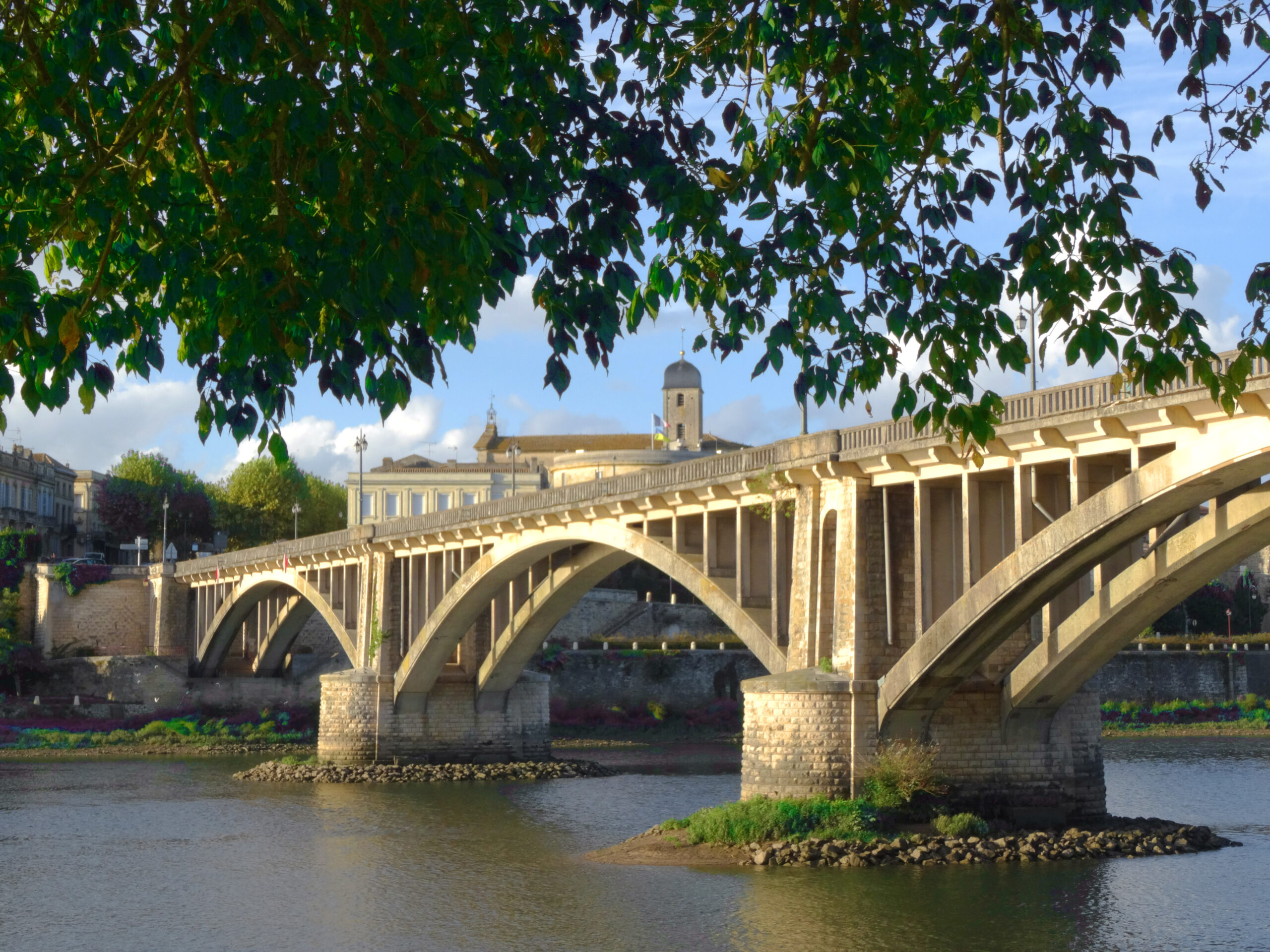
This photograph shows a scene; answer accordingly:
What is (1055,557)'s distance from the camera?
24.2m

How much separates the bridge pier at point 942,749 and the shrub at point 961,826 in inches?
33.9

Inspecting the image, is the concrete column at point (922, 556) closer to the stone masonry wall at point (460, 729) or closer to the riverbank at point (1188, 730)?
the stone masonry wall at point (460, 729)

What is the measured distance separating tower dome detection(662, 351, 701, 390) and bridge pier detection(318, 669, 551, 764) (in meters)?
54.8

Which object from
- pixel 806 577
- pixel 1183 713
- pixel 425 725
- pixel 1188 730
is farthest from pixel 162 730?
pixel 1183 713

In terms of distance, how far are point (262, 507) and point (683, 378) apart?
29.1 metres

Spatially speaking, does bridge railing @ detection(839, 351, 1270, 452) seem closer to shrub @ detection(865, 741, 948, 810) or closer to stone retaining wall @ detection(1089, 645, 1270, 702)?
shrub @ detection(865, 741, 948, 810)

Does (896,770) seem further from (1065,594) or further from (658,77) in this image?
(658,77)

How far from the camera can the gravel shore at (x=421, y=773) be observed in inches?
1859

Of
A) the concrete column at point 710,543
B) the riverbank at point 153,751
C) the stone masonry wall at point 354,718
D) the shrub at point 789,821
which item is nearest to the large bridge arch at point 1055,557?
the shrub at point 789,821

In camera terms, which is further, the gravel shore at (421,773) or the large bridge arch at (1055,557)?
the gravel shore at (421,773)

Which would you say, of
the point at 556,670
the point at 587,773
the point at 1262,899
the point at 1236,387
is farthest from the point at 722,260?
the point at 556,670

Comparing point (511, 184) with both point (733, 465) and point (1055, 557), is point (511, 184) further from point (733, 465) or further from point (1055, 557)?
point (733, 465)

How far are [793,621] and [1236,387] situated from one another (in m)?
20.8

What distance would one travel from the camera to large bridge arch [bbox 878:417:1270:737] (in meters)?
21.8
